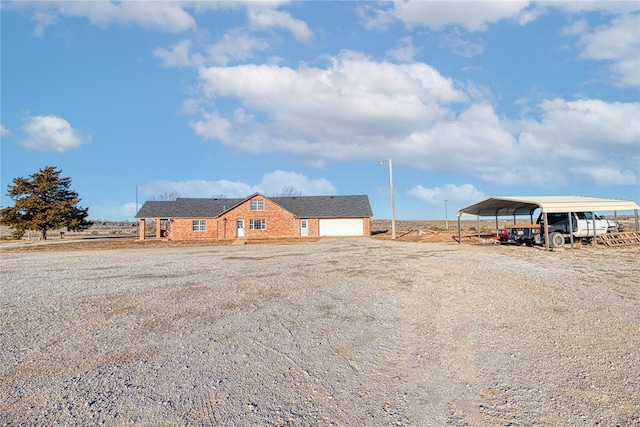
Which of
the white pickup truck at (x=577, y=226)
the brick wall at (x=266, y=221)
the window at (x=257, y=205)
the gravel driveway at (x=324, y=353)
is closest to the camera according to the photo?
the gravel driveway at (x=324, y=353)

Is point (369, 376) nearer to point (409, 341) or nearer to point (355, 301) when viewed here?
point (409, 341)

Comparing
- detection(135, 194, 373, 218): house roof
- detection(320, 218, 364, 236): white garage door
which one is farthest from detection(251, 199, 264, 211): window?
detection(320, 218, 364, 236): white garage door

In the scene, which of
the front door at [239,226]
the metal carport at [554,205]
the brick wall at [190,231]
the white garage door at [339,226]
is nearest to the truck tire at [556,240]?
the metal carport at [554,205]

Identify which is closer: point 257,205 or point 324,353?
point 324,353

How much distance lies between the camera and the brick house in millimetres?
40656

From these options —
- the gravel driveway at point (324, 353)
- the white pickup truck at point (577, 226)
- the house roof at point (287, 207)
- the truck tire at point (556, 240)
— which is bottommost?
the gravel driveway at point (324, 353)

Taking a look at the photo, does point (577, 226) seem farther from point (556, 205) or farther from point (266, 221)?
point (266, 221)

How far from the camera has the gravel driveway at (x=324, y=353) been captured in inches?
145

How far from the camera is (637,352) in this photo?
509 cm

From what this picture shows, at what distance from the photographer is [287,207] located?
4322cm

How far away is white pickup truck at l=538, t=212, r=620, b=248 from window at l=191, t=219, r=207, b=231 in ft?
103

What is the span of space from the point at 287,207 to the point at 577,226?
28.6 metres

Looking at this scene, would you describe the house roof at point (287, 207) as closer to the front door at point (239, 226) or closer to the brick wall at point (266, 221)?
the brick wall at point (266, 221)

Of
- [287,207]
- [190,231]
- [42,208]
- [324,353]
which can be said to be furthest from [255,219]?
[324,353]
